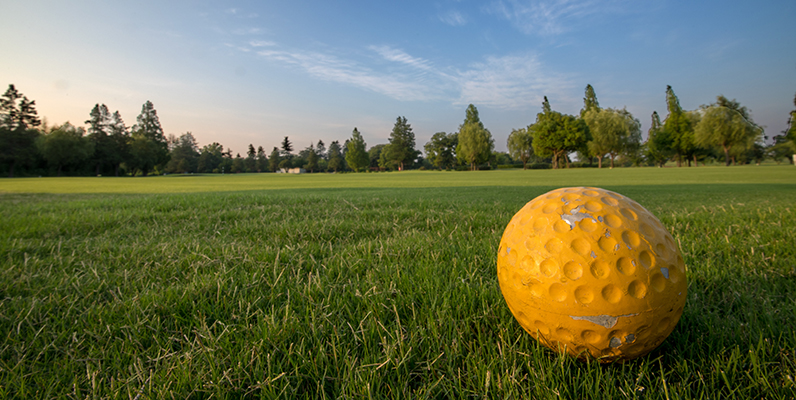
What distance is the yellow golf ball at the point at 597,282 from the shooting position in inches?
54.3

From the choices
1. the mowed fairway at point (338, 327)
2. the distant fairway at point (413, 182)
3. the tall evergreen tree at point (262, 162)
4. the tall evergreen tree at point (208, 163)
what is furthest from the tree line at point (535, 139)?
the mowed fairway at point (338, 327)

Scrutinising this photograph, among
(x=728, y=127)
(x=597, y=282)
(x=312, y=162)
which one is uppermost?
(x=728, y=127)

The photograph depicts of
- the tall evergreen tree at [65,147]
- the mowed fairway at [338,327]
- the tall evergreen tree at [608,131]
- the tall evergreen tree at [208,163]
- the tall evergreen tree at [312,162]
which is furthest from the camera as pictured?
the tall evergreen tree at [312,162]

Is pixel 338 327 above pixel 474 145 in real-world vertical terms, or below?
below

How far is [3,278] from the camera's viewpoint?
7.95ft

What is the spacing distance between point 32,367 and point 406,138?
107251mm

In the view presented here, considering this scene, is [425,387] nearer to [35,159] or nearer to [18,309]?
[18,309]

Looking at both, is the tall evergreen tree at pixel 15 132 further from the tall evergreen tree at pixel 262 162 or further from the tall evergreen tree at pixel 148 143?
the tall evergreen tree at pixel 262 162

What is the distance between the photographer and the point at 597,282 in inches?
55.7

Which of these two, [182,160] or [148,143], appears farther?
[182,160]

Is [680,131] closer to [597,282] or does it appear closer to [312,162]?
[597,282]

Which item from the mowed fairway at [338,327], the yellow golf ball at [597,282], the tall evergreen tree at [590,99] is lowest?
the mowed fairway at [338,327]

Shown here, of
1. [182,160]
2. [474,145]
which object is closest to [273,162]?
[182,160]

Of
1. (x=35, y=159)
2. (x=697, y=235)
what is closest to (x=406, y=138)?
(x=35, y=159)
